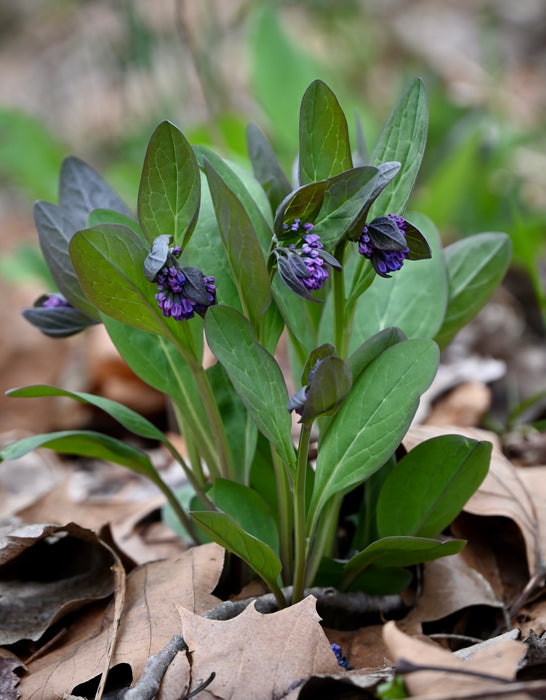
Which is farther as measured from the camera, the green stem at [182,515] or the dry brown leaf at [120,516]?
the dry brown leaf at [120,516]

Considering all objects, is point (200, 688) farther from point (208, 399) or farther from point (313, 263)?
point (313, 263)

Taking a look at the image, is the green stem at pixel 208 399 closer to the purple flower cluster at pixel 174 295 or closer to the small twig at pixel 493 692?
the purple flower cluster at pixel 174 295

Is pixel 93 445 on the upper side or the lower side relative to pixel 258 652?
upper

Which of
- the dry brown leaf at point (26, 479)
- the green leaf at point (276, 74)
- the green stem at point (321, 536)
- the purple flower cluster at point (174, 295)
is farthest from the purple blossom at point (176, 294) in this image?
the green leaf at point (276, 74)

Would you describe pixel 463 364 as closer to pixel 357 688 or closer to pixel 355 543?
pixel 355 543

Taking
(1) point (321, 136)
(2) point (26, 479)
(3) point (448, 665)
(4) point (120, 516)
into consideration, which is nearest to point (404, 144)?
(1) point (321, 136)
